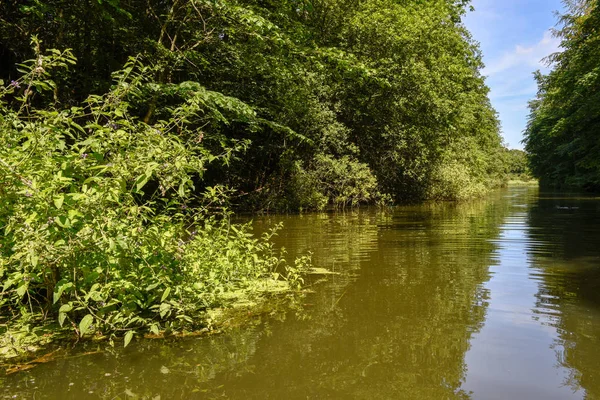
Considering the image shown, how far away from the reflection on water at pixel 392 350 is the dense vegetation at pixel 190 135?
48 cm

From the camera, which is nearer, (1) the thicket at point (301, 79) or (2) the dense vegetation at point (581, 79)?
(1) the thicket at point (301, 79)

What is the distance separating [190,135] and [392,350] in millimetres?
3247

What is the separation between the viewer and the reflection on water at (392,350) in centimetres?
266

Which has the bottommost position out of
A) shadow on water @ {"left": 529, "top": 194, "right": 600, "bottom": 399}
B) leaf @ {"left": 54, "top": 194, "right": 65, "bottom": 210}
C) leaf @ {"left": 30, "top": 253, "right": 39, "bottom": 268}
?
shadow on water @ {"left": 529, "top": 194, "right": 600, "bottom": 399}

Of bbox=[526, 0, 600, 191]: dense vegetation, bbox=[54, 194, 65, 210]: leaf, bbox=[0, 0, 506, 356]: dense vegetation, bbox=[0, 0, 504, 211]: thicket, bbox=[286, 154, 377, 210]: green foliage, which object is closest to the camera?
bbox=[54, 194, 65, 210]: leaf

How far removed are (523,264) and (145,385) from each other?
6.17 meters

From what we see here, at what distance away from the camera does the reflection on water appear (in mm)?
2658

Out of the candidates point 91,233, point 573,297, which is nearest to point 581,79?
point 573,297

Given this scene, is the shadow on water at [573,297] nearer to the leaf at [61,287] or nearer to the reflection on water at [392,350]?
the reflection on water at [392,350]

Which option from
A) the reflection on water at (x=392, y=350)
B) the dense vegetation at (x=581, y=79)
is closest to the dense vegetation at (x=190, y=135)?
the reflection on water at (x=392, y=350)

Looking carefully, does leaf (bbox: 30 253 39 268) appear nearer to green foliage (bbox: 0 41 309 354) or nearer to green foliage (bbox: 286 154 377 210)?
green foliage (bbox: 0 41 309 354)

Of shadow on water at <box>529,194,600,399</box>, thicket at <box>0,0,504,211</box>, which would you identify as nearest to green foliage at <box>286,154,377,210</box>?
thicket at <box>0,0,504,211</box>

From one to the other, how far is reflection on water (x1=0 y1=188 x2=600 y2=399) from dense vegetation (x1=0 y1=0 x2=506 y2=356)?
48cm

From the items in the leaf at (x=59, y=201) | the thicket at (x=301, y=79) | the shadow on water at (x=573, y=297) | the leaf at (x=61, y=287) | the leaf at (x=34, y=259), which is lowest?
the shadow on water at (x=573, y=297)
